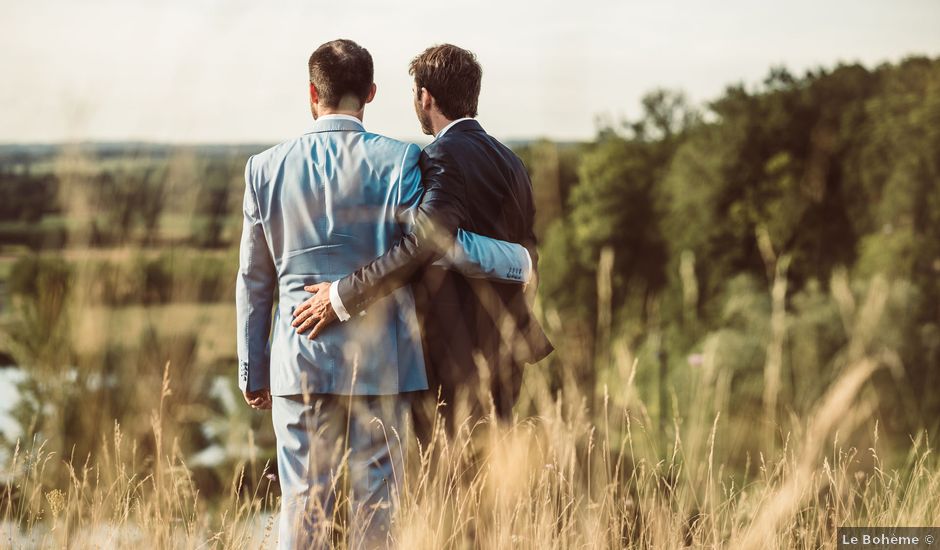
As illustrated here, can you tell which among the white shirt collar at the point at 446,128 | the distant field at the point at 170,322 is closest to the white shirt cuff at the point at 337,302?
the white shirt collar at the point at 446,128

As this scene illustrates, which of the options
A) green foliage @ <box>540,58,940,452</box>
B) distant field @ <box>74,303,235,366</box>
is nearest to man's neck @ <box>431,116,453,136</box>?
distant field @ <box>74,303,235,366</box>

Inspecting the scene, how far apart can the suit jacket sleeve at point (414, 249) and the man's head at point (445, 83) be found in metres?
0.30

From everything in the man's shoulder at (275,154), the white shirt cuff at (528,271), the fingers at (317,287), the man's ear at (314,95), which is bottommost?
the fingers at (317,287)

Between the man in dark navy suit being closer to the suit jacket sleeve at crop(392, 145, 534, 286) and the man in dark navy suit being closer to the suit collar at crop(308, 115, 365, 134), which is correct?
the suit jacket sleeve at crop(392, 145, 534, 286)

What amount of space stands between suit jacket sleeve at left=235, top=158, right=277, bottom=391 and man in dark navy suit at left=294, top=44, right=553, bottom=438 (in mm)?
175

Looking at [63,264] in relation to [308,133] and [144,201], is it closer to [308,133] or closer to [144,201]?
[144,201]

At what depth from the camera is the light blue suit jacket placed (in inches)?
105

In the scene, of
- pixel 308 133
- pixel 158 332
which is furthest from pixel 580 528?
pixel 158 332

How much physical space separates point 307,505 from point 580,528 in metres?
0.81

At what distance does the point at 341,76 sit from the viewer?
2.74 meters

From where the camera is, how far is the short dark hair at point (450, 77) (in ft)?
9.50

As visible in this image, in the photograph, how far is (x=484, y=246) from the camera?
278 cm

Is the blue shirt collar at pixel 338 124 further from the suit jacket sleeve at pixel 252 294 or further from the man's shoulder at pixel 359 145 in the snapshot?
the suit jacket sleeve at pixel 252 294

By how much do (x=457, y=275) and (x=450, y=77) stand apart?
601mm
